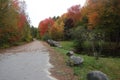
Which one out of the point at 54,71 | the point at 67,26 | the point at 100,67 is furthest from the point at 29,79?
the point at 67,26

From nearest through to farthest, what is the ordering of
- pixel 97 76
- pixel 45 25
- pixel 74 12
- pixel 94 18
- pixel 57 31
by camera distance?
pixel 97 76, pixel 94 18, pixel 57 31, pixel 74 12, pixel 45 25

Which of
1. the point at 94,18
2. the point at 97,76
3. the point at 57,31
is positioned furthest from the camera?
the point at 57,31

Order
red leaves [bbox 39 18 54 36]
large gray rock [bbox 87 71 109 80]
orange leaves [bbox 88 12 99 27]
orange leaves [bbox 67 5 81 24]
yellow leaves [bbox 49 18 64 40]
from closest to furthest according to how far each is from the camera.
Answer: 1. large gray rock [bbox 87 71 109 80]
2. orange leaves [bbox 88 12 99 27]
3. yellow leaves [bbox 49 18 64 40]
4. orange leaves [bbox 67 5 81 24]
5. red leaves [bbox 39 18 54 36]

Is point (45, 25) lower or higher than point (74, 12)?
lower

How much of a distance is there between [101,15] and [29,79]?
30.7 metres

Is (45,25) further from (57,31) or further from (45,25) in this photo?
(57,31)

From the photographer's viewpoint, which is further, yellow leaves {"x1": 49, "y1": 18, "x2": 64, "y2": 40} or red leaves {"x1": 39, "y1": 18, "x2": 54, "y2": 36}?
red leaves {"x1": 39, "y1": 18, "x2": 54, "y2": 36}

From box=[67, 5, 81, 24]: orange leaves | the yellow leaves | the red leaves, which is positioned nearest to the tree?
the red leaves

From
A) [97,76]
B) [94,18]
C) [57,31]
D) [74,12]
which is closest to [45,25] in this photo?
[74,12]

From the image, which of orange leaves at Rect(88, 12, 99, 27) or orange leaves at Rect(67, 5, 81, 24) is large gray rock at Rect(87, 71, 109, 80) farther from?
orange leaves at Rect(67, 5, 81, 24)

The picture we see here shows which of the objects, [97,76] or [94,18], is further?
[94,18]

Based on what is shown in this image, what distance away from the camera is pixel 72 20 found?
3519 inches

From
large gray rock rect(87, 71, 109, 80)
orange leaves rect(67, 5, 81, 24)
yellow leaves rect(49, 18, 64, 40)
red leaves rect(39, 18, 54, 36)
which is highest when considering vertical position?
orange leaves rect(67, 5, 81, 24)

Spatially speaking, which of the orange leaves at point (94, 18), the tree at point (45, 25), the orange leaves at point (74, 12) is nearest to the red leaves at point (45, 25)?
the tree at point (45, 25)
